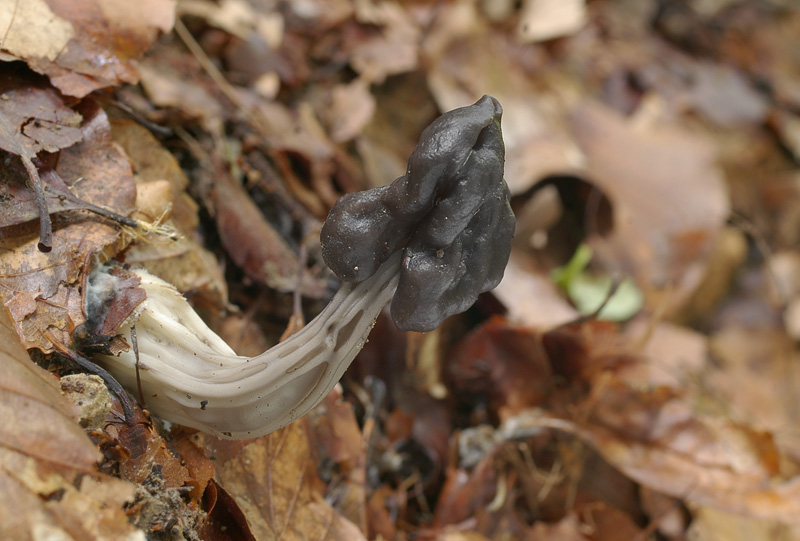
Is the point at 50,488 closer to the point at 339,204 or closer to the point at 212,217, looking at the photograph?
the point at 339,204

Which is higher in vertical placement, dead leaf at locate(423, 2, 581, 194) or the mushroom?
the mushroom

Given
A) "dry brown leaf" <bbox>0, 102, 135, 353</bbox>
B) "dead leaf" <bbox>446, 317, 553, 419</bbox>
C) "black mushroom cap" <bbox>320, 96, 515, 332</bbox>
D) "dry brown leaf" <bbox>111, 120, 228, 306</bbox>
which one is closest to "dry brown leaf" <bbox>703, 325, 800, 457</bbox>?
"dead leaf" <bbox>446, 317, 553, 419</bbox>

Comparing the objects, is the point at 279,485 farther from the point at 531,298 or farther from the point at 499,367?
the point at 531,298

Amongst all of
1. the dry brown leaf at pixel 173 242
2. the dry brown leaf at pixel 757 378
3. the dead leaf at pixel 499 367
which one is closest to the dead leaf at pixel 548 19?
the dry brown leaf at pixel 757 378

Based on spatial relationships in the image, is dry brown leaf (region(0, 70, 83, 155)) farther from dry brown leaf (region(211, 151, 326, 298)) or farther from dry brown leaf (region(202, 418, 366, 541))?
dry brown leaf (region(202, 418, 366, 541))

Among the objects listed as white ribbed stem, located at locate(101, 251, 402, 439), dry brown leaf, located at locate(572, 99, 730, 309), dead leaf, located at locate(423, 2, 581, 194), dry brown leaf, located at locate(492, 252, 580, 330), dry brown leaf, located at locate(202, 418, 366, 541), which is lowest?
dry brown leaf, located at locate(572, 99, 730, 309)

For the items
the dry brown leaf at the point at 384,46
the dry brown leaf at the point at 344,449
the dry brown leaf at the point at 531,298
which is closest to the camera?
the dry brown leaf at the point at 344,449

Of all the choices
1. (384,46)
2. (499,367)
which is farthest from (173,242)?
(384,46)

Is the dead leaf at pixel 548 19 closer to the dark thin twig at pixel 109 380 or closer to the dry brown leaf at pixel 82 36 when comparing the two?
the dry brown leaf at pixel 82 36
